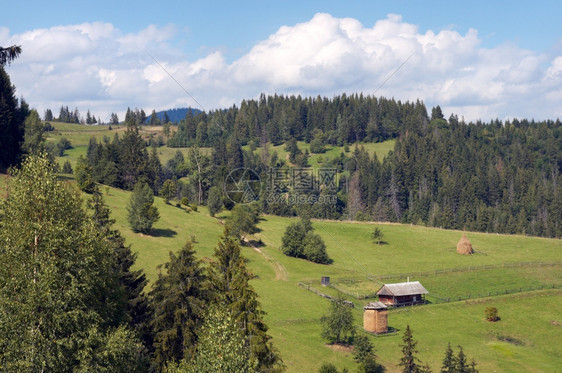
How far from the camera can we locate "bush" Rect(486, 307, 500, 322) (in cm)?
6141

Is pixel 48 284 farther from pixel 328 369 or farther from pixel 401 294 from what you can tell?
pixel 401 294

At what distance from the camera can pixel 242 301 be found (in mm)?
33906

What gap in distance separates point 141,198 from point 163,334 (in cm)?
4638

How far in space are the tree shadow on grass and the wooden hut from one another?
121ft

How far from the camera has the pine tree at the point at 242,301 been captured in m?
32.9

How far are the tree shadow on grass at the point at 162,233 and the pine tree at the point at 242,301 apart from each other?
43.2m

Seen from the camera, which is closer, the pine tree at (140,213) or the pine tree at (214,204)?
the pine tree at (140,213)

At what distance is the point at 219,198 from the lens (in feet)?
330

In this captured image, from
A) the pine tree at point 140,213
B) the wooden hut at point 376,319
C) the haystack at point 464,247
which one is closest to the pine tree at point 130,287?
the wooden hut at point 376,319

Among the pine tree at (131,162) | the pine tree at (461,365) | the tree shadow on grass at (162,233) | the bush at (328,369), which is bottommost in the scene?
the bush at (328,369)

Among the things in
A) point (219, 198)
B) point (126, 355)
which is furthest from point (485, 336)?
point (219, 198)

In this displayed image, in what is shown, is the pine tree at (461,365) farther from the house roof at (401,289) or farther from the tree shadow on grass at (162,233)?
the tree shadow on grass at (162,233)

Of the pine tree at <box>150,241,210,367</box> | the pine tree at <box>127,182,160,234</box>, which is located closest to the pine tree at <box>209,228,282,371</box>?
the pine tree at <box>150,241,210,367</box>


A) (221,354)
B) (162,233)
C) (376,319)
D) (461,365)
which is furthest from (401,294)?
(221,354)
